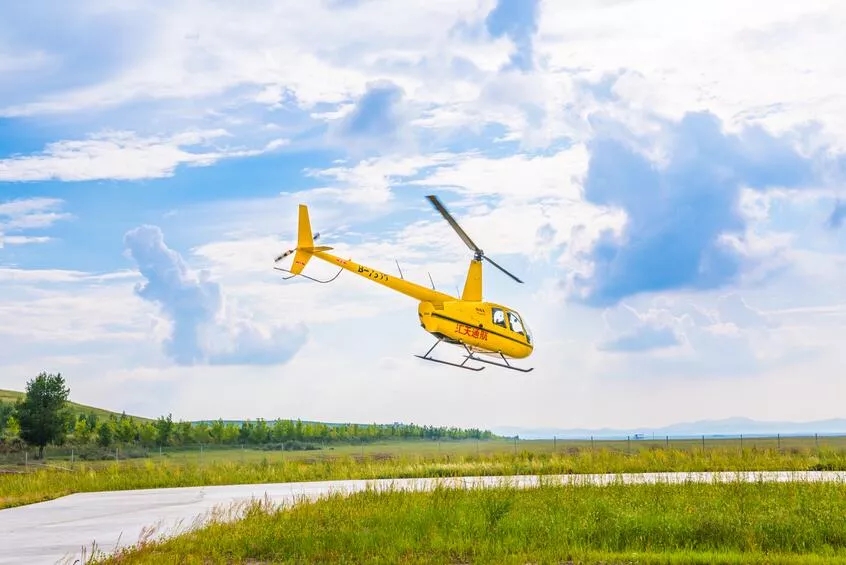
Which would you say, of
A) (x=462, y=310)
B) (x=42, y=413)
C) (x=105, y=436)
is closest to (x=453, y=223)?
(x=462, y=310)

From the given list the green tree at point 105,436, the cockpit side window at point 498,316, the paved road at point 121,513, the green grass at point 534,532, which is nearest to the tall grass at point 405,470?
the paved road at point 121,513

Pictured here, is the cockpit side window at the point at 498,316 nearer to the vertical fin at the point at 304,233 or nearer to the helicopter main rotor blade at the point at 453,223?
the helicopter main rotor blade at the point at 453,223

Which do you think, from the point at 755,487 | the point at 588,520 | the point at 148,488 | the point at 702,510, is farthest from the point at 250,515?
the point at 148,488

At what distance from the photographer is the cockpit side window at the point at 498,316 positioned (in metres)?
38.7

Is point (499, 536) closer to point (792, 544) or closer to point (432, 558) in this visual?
point (432, 558)

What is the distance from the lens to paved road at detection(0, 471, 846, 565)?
16339mm

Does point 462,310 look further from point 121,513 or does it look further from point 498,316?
point 121,513

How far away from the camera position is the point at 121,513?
22531 millimetres

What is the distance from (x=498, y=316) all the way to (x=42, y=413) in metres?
42.8

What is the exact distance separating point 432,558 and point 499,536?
2.35 meters

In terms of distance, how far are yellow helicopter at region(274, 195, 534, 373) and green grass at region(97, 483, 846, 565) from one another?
17054 millimetres

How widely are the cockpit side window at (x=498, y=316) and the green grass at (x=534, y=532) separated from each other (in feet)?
60.1

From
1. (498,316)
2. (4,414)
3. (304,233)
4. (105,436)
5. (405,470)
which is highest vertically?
(304,233)

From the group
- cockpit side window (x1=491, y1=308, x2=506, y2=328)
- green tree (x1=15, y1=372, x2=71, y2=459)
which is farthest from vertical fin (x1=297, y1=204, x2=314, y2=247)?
green tree (x1=15, y1=372, x2=71, y2=459)
